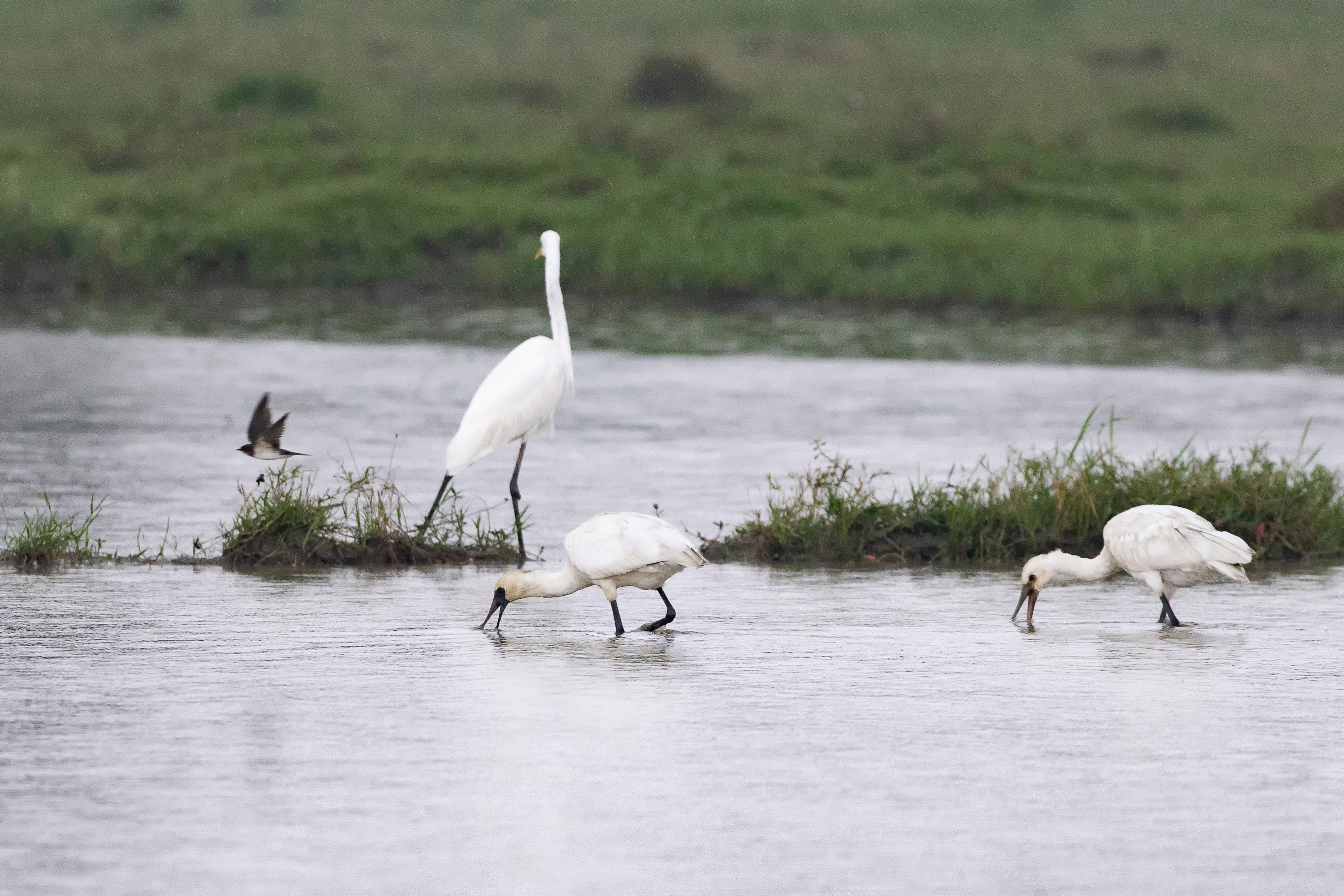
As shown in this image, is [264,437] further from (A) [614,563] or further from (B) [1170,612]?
(B) [1170,612]

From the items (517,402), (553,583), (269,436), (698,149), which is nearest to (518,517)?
(517,402)

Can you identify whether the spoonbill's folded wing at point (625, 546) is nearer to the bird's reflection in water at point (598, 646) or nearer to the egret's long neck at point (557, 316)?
the bird's reflection in water at point (598, 646)

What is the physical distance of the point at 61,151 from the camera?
42.8 meters

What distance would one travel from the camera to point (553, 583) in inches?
403

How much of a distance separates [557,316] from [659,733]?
6.72 metres

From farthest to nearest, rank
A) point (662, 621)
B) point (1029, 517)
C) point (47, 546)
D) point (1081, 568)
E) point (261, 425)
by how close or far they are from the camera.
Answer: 1. point (1029, 517)
2. point (47, 546)
3. point (261, 425)
4. point (1081, 568)
5. point (662, 621)

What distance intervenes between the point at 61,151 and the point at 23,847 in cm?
3853

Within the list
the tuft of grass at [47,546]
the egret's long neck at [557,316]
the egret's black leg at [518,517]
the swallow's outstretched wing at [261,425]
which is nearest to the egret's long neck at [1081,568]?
the egret's black leg at [518,517]

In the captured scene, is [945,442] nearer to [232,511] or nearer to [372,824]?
[232,511]

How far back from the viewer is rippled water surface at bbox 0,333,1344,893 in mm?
6418

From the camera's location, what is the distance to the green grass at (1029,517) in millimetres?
12852

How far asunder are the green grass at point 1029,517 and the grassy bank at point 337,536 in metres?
1.57

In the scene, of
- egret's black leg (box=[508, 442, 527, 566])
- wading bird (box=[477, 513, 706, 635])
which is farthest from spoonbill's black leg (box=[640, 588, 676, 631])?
egret's black leg (box=[508, 442, 527, 566])

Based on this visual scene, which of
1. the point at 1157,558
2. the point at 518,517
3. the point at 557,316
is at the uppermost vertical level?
the point at 557,316
